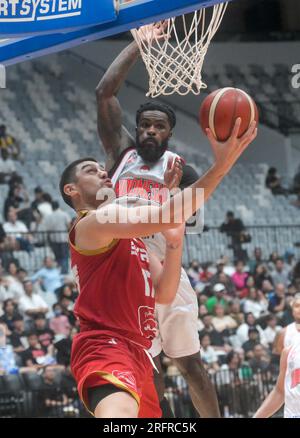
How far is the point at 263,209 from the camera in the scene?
17.0 m

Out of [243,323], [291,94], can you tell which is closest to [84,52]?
[291,94]

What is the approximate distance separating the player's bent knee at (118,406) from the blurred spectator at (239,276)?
989 centimetres

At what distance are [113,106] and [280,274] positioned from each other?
9.22 metres

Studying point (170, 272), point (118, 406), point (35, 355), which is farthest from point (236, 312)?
point (118, 406)

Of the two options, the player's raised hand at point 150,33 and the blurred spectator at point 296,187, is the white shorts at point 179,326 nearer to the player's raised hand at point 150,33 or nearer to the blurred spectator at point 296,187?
the player's raised hand at point 150,33

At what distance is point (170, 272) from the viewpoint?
5121 millimetres

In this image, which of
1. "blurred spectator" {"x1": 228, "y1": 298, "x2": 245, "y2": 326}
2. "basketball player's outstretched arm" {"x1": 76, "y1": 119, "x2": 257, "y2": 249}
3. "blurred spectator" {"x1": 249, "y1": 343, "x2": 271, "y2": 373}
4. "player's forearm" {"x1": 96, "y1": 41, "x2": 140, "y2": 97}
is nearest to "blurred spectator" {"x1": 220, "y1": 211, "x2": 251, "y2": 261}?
"blurred spectator" {"x1": 228, "y1": 298, "x2": 245, "y2": 326}

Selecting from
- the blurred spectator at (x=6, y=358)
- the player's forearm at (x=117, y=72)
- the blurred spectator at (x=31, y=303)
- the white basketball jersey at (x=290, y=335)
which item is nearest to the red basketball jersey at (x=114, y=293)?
the player's forearm at (x=117, y=72)

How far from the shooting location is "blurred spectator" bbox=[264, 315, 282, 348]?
13255mm

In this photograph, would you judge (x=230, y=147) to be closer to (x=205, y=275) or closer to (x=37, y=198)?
(x=205, y=275)

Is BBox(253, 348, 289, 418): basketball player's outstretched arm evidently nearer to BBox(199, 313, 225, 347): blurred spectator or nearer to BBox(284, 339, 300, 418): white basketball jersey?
BBox(284, 339, 300, 418): white basketball jersey

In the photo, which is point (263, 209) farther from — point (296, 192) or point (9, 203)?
point (9, 203)

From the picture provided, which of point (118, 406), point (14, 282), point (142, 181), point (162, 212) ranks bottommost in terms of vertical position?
point (118, 406)

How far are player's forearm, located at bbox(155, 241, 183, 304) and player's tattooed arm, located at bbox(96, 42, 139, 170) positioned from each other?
4.35 feet
